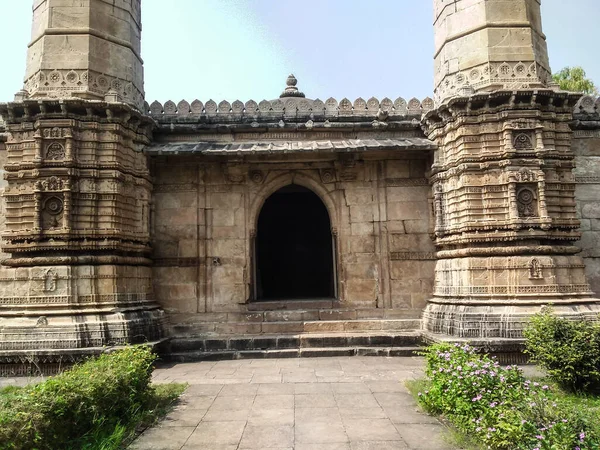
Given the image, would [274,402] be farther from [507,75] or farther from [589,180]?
[589,180]

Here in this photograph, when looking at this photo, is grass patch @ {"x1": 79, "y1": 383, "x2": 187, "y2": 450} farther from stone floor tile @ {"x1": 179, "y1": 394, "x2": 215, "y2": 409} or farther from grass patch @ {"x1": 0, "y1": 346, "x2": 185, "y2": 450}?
stone floor tile @ {"x1": 179, "y1": 394, "x2": 215, "y2": 409}

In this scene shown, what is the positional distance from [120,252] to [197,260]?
1.94 m

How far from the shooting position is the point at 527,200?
9.77 metres

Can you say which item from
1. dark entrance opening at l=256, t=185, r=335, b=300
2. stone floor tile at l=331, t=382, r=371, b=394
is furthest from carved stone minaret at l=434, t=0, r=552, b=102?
dark entrance opening at l=256, t=185, r=335, b=300

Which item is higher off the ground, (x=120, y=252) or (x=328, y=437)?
(x=120, y=252)

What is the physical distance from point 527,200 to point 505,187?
20.4 inches

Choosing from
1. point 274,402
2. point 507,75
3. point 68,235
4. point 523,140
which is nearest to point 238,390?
point 274,402

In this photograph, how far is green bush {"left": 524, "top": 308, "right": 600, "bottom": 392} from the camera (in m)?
6.82

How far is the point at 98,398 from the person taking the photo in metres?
5.39

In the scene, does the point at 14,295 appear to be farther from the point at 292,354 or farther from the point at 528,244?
the point at 528,244

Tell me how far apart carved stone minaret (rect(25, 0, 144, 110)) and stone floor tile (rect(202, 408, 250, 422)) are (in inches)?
273

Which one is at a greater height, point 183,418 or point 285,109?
point 285,109

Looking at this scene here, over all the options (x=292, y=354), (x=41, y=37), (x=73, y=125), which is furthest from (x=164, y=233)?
(x=41, y=37)

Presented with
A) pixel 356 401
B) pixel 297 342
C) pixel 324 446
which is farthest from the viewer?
pixel 297 342
